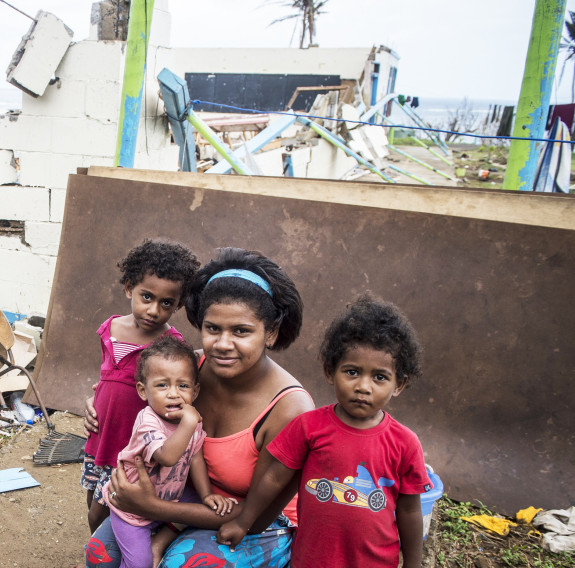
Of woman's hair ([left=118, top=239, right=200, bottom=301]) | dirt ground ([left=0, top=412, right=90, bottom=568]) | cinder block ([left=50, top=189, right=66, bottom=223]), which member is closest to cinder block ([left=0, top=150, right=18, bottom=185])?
cinder block ([left=50, top=189, right=66, bottom=223])

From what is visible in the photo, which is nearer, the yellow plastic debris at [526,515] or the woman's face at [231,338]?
the woman's face at [231,338]

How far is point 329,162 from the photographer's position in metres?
11.5

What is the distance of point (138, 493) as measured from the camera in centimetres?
160

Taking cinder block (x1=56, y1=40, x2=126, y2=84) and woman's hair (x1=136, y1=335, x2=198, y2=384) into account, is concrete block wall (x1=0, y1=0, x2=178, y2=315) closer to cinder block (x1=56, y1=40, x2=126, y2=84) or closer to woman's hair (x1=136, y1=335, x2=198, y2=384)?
cinder block (x1=56, y1=40, x2=126, y2=84)

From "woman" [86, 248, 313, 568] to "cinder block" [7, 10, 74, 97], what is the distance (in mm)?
3585

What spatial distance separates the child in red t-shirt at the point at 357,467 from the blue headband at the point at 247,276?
0.29 m

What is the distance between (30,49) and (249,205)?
259cm

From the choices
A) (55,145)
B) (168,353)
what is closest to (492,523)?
(168,353)

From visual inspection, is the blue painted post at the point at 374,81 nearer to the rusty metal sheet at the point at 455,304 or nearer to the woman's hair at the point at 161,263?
the rusty metal sheet at the point at 455,304

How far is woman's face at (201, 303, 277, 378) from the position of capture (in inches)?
63.0

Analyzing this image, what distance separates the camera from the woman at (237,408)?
5.25 feet

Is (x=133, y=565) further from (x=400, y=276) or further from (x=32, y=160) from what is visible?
(x=32, y=160)

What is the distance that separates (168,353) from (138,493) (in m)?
0.43

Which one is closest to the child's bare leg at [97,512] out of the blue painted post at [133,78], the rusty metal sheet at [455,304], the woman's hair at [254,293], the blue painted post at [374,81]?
the woman's hair at [254,293]
